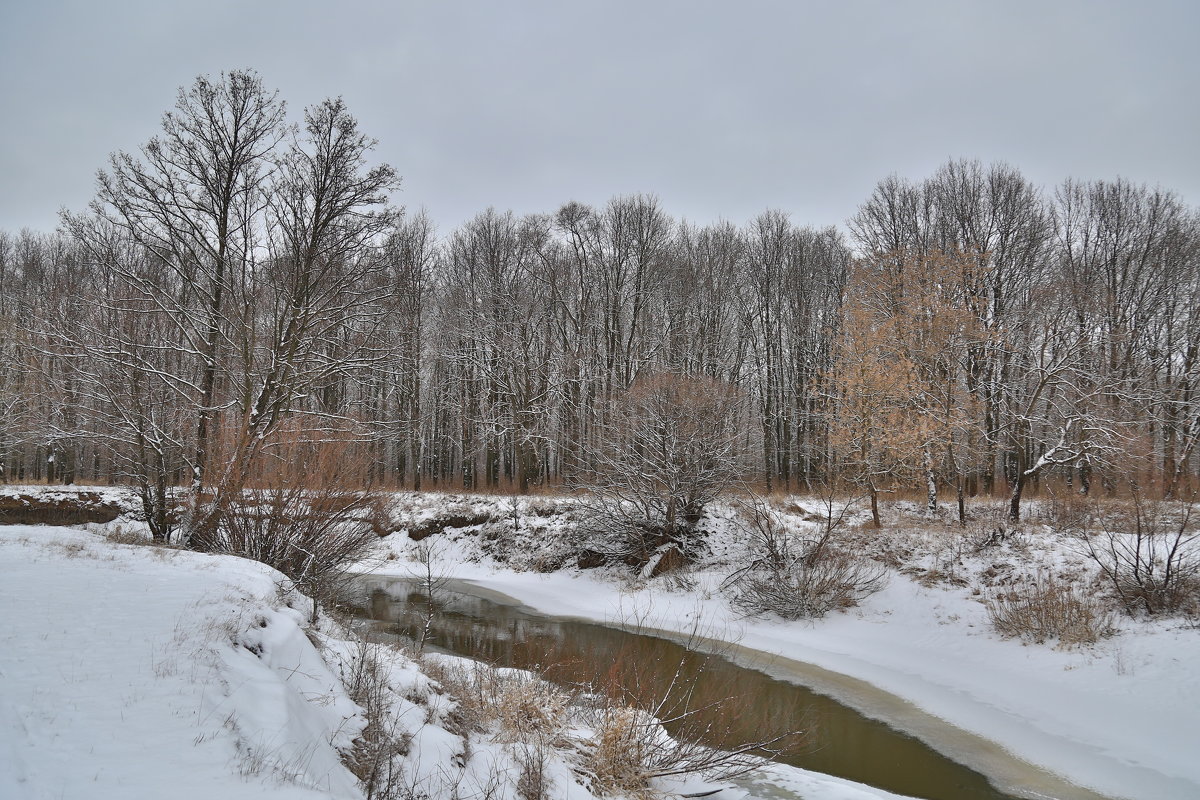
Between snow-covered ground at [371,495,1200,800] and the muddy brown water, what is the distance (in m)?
0.52

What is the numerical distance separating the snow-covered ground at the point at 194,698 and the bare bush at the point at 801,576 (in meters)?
7.57

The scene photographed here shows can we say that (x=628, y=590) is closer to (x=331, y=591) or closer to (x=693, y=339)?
(x=331, y=591)

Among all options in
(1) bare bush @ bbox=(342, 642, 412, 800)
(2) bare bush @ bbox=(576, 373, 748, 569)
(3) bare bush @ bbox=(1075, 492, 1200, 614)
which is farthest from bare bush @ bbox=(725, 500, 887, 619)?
(1) bare bush @ bbox=(342, 642, 412, 800)

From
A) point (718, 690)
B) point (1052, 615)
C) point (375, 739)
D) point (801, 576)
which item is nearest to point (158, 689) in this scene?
point (375, 739)

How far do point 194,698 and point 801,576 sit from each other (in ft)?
43.4

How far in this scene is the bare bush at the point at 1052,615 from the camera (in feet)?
34.4

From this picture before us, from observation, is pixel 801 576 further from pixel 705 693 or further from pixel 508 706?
pixel 508 706

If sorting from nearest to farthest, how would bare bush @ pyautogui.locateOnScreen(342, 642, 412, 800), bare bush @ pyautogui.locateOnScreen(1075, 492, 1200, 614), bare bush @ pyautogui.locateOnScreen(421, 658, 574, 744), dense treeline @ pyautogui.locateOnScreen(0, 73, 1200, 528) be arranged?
bare bush @ pyautogui.locateOnScreen(342, 642, 412, 800) → bare bush @ pyautogui.locateOnScreen(421, 658, 574, 744) → bare bush @ pyautogui.locateOnScreen(1075, 492, 1200, 614) → dense treeline @ pyautogui.locateOnScreen(0, 73, 1200, 528)

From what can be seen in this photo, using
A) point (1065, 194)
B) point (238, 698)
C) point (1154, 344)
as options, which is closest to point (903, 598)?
point (238, 698)

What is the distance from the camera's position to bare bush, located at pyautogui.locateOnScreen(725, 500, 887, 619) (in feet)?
47.5

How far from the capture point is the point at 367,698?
18.6 ft

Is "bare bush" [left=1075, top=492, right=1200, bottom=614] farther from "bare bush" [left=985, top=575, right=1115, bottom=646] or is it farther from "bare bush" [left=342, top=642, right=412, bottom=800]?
"bare bush" [left=342, top=642, right=412, bottom=800]

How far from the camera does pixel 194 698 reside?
13.3 ft

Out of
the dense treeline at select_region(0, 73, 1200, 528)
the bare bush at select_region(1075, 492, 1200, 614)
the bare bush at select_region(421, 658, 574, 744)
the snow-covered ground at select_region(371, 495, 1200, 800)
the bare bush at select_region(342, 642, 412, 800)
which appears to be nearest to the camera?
the bare bush at select_region(342, 642, 412, 800)
